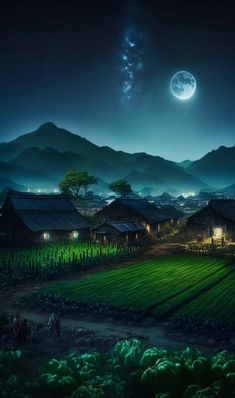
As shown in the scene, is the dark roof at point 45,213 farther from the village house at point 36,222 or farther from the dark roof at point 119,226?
the dark roof at point 119,226

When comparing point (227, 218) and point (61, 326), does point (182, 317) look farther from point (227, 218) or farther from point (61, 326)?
point (227, 218)

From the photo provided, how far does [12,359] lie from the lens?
1878cm

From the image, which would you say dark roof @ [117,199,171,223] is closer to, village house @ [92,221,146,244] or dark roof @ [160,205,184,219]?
dark roof @ [160,205,184,219]

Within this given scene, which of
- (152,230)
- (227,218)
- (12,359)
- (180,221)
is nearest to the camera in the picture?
(12,359)

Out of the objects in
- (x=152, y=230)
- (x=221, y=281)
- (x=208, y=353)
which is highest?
(x=152, y=230)

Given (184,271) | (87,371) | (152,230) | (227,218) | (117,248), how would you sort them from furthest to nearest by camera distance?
(152,230)
(227,218)
(117,248)
(184,271)
(87,371)

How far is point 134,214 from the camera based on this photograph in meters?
69.6

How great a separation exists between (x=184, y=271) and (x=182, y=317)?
1390 centimetres

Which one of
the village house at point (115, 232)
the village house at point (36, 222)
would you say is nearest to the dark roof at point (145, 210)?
the village house at point (115, 232)

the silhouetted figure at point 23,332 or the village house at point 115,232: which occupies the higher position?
the village house at point 115,232

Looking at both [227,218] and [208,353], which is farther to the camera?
[227,218]

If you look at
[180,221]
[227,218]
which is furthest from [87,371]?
[180,221]

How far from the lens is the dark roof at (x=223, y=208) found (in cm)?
6201

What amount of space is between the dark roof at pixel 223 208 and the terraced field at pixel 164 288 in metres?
20.2
